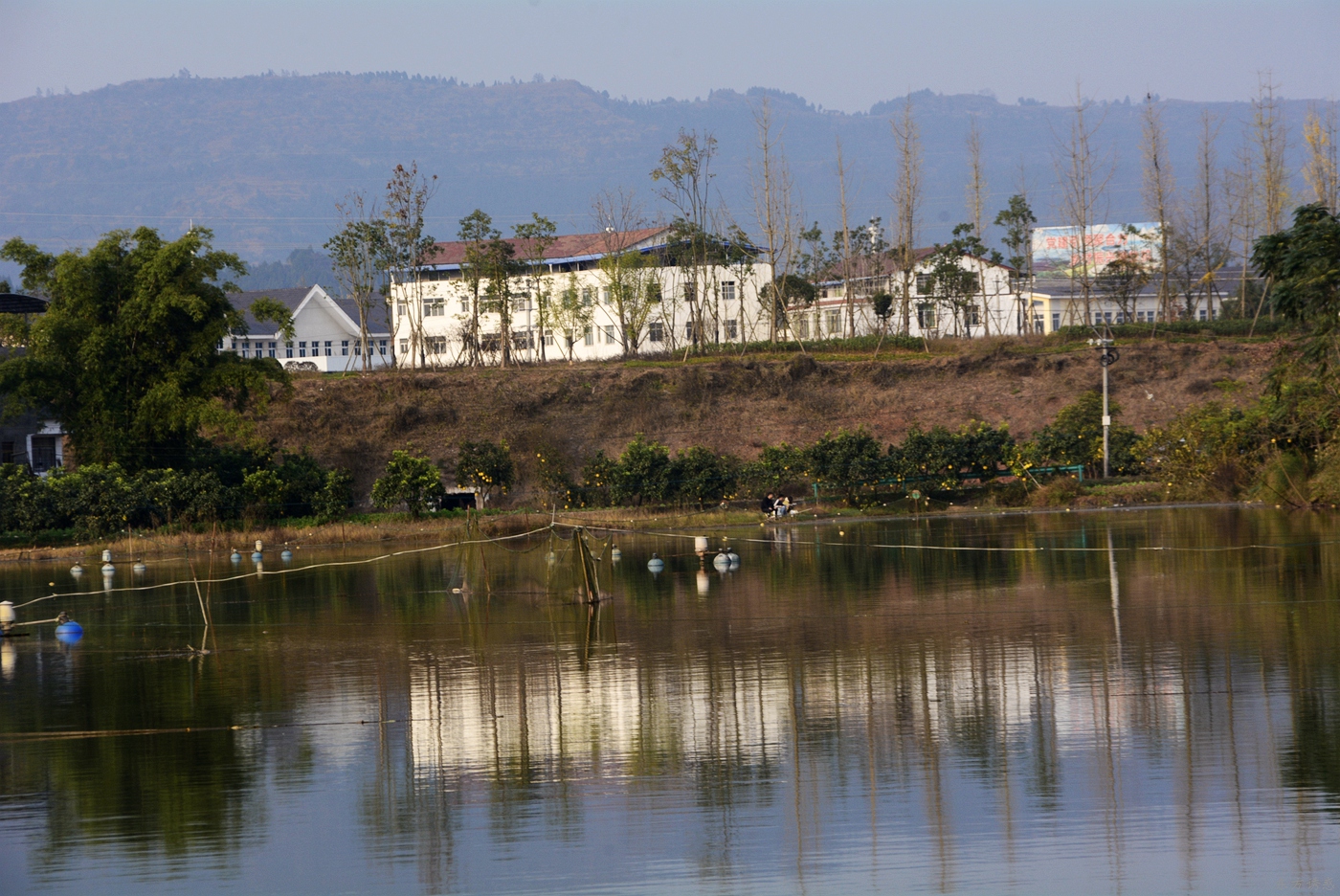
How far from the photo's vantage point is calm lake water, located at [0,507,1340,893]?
29.2ft

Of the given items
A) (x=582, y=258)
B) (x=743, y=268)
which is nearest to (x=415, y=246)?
(x=582, y=258)

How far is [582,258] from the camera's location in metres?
77.4

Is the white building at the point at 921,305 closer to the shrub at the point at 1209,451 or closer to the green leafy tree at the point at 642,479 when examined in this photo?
the green leafy tree at the point at 642,479

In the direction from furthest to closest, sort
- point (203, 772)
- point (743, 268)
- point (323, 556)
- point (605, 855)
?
point (743, 268) → point (323, 556) → point (203, 772) → point (605, 855)

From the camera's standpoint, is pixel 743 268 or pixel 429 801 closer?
pixel 429 801

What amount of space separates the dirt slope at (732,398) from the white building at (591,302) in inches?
295

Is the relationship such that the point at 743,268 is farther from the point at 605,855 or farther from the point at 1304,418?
the point at 605,855

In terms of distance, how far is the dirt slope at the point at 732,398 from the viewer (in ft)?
180

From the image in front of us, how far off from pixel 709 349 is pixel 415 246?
15858 millimetres

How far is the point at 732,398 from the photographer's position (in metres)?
57.2

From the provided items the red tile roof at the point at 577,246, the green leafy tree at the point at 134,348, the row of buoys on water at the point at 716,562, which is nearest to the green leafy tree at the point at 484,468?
the green leafy tree at the point at 134,348

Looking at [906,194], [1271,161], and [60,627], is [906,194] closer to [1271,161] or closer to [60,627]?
[1271,161]

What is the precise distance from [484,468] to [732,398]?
15713mm

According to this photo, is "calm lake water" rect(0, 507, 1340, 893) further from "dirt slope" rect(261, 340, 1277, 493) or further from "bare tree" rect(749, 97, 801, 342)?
"bare tree" rect(749, 97, 801, 342)
